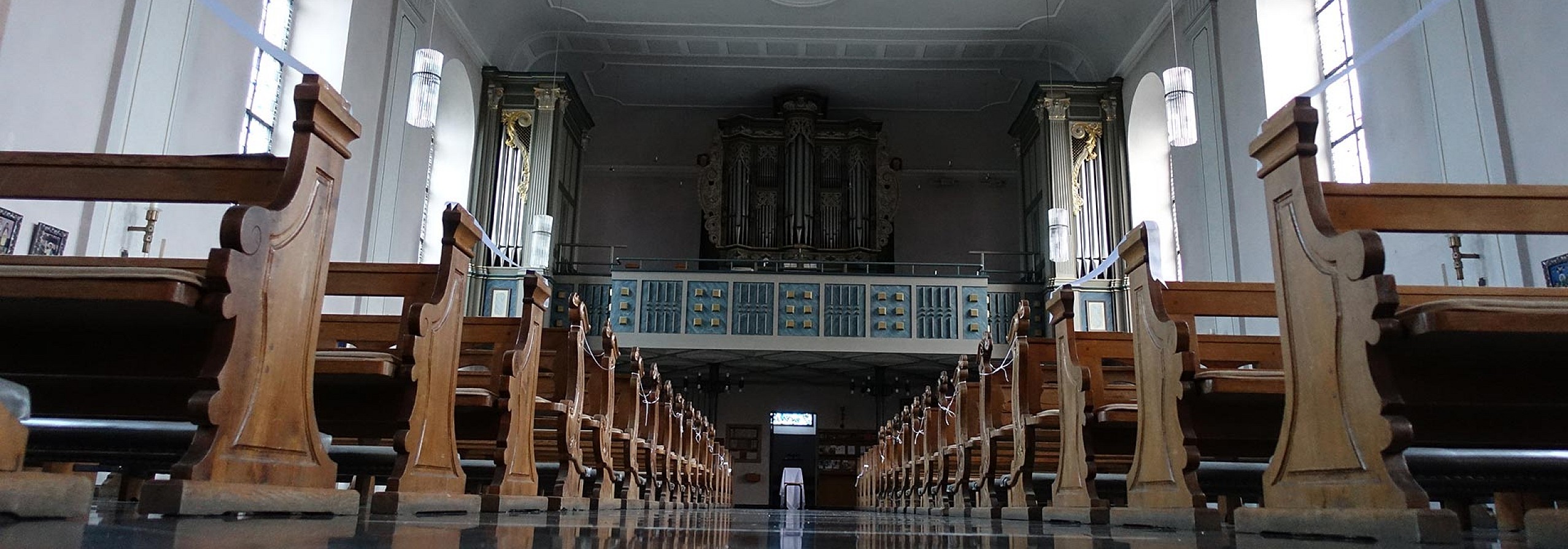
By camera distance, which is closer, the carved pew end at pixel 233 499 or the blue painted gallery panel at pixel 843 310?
the carved pew end at pixel 233 499

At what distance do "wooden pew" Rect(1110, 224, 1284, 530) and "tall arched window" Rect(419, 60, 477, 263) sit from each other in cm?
1049

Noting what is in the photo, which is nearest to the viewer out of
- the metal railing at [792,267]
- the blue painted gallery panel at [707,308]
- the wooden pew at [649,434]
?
the wooden pew at [649,434]

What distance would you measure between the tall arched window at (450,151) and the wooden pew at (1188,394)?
10.5m

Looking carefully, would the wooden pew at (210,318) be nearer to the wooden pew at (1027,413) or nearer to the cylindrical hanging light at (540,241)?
the wooden pew at (1027,413)

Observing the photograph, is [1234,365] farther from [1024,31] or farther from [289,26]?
[1024,31]

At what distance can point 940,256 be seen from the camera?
1700 centimetres

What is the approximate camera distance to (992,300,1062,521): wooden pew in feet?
14.8

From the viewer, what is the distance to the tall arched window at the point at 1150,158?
12602 millimetres

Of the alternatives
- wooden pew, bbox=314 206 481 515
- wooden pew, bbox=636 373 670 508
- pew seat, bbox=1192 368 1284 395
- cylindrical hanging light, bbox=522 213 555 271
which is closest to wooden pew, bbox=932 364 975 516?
wooden pew, bbox=636 373 670 508

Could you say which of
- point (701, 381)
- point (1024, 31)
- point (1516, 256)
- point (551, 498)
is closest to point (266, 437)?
point (551, 498)

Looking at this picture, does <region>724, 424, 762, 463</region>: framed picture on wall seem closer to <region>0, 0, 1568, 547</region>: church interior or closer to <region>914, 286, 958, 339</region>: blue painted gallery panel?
<region>0, 0, 1568, 547</region>: church interior

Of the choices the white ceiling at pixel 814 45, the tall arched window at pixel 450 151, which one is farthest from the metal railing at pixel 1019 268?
the tall arched window at pixel 450 151

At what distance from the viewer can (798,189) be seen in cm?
1535

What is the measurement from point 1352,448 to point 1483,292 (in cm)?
141
